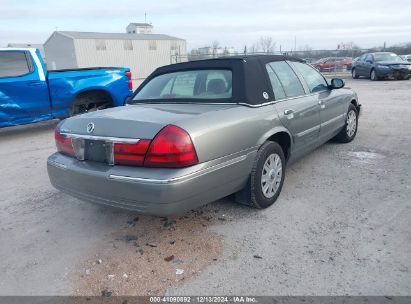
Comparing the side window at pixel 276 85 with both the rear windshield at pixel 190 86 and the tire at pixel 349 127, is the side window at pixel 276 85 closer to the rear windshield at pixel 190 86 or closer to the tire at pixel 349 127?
the rear windshield at pixel 190 86

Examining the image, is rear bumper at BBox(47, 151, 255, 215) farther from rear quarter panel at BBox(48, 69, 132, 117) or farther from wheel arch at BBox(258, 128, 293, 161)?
rear quarter panel at BBox(48, 69, 132, 117)

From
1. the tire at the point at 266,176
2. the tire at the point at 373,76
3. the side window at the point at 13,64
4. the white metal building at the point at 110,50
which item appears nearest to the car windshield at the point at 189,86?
the tire at the point at 266,176

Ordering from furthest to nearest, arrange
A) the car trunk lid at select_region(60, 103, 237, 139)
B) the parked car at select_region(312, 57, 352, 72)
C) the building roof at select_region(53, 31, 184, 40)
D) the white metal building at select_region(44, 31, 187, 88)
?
the building roof at select_region(53, 31, 184, 40) < the white metal building at select_region(44, 31, 187, 88) < the parked car at select_region(312, 57, 352, 72) < the car trunk lid at select_region(60, 103, 237, 139)

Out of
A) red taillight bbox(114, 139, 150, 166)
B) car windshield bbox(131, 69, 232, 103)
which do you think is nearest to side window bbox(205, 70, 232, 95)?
car windshield bbox(131, 69, 232, 103)

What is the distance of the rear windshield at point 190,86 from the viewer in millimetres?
3578

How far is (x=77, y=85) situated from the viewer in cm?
764

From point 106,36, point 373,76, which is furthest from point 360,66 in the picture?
point 106,36

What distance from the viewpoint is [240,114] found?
323 centimetres

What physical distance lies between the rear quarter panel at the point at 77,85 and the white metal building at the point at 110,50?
25.9 meters

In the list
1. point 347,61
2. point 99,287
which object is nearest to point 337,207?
point 99,287

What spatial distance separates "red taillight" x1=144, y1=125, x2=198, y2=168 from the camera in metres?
2.68

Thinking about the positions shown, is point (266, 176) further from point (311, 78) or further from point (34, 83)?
point (34, 83)

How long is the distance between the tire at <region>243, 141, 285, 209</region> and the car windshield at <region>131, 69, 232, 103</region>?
26.9 inches

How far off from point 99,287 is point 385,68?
18.1 m
